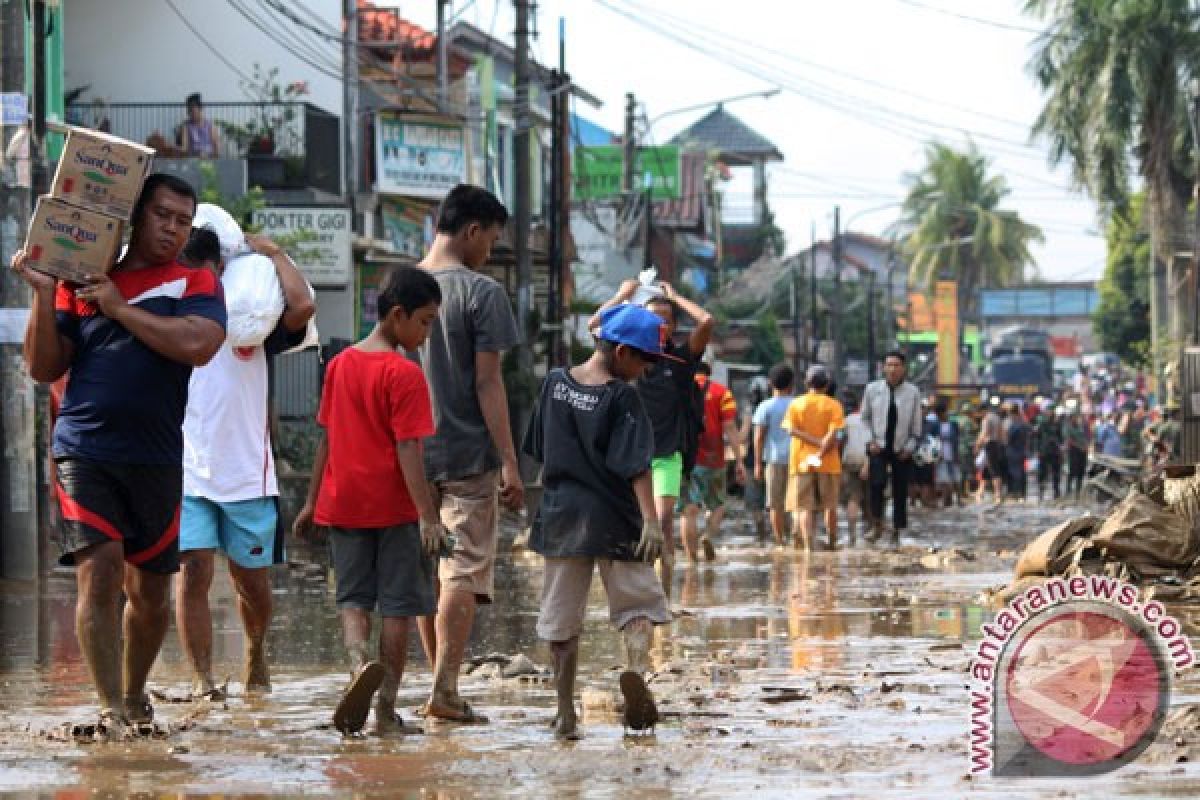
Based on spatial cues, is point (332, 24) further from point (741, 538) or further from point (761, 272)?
point (761, 272)

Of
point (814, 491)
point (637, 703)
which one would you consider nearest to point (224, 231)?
point (637, 703)

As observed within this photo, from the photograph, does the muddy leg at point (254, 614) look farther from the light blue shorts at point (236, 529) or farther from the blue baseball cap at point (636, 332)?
the blue baseball cap at point (636, 332)

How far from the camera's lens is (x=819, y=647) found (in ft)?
34.7

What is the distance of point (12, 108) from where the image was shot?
595 inches

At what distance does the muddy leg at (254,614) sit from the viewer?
8.77m

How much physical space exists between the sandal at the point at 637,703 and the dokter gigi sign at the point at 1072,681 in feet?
3.45

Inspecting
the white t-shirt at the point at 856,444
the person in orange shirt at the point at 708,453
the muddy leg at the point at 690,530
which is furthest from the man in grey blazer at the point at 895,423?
the muddy leg at the point at 690,530

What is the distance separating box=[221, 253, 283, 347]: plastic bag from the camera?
334 inches

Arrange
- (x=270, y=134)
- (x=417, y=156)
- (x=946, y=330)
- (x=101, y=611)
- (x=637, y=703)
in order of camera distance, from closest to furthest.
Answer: (x=101, y=611) → (x=637, y=703) → (x=270, y=134) → (x=417, y=156) → (x=946, y=330)

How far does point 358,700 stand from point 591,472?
44.8 inches

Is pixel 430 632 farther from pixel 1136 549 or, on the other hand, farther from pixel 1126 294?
pixel 1126 294

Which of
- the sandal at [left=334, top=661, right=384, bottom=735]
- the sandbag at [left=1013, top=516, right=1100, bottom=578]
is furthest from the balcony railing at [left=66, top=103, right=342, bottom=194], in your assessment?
the sandal at [left=334, top=661, right=384, bottom=735]

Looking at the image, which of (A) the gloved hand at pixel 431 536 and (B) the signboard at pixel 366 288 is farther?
(B) the signboard at pixel 366 288

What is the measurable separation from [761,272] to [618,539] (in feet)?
239
